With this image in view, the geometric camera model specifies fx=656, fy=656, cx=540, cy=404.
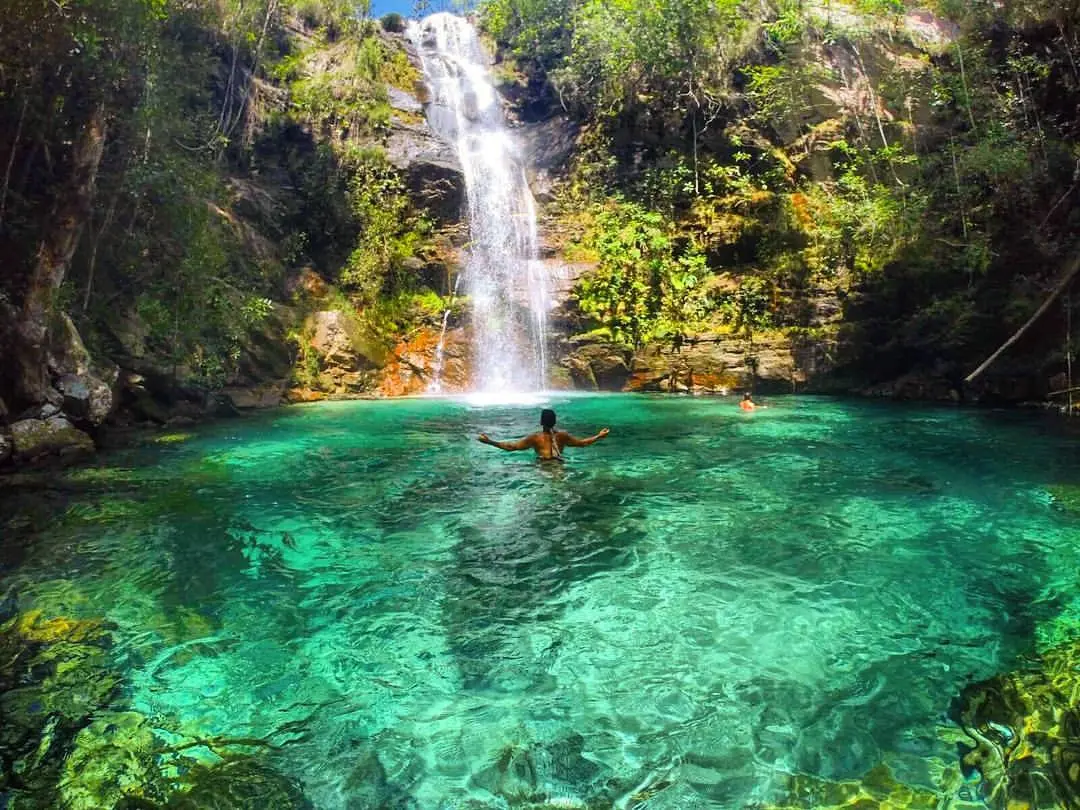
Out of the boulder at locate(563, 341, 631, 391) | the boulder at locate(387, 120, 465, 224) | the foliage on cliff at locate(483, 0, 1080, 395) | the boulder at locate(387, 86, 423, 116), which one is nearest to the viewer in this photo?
the foliage on cliff at locate(483, 0, 1080, 395)

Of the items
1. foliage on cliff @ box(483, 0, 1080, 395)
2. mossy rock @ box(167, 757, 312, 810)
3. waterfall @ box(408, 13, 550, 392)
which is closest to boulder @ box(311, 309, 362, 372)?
waterfall @ box(408, 13, 550, 392)

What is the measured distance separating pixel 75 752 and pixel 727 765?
3151mm

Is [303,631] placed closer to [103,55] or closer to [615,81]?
[103,55]

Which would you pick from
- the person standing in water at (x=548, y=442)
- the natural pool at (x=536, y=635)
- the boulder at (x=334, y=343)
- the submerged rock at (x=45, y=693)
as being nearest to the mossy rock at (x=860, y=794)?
the natural pool at (x=536, y=635)

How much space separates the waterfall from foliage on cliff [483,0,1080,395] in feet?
6.48

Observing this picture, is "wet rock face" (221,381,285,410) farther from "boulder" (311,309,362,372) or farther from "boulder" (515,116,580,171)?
"boulder" (515,116,580,171)

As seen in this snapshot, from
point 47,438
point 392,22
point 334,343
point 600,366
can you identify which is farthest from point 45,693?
point 392,22

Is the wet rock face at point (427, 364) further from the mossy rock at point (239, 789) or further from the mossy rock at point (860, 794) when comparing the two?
the mossy rock at point (860, 794)

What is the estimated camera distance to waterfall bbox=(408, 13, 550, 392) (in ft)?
73.2

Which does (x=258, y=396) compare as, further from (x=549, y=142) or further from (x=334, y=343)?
(x=549, y=142)

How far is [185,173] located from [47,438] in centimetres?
841

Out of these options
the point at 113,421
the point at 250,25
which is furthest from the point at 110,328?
the point at 250,25

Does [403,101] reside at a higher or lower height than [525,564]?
higher

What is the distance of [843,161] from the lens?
76.2 feet
